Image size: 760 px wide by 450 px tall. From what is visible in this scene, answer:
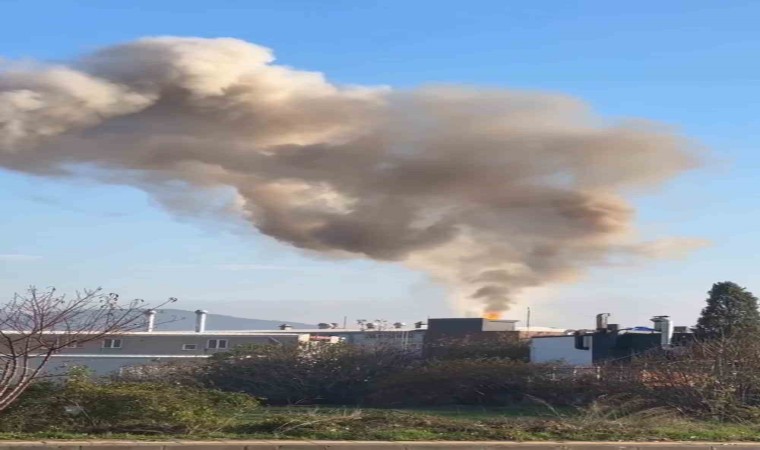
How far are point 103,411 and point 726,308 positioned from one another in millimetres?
23425

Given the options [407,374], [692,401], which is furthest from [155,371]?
[692,401]

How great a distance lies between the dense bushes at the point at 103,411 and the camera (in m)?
11.3

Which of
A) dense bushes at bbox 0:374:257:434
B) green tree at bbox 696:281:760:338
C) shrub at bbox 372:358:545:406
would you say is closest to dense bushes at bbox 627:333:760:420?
shrub at bbox 372:358:545:406

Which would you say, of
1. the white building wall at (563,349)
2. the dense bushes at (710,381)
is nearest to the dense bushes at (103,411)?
the dense bushes at (710,381)

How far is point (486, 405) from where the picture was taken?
19453 mm

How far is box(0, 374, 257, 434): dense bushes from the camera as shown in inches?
444

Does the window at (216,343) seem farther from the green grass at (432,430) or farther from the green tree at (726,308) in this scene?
the green grass at (432,430)

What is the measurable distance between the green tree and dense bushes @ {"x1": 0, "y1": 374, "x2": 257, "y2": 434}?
2132cm

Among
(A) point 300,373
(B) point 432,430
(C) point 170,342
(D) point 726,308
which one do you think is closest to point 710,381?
(B) point 432,430

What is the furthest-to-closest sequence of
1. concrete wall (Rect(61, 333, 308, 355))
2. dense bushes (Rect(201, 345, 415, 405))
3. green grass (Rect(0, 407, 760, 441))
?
1. concrete wall (Rect(61, 333, 308, 355))
2. dense bushes (Rect(201, 345, 415, 405))
3. green grass (Rect(0, 407, 760, 441))

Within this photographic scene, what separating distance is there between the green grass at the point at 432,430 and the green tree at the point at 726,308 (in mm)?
16695

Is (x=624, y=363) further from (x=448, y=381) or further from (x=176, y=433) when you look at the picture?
(x=176, y=433)

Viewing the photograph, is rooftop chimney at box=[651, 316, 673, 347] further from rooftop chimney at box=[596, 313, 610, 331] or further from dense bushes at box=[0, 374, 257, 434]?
dense bushes at box=[0, 374, 257, 434]

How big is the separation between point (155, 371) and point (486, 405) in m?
7.71
